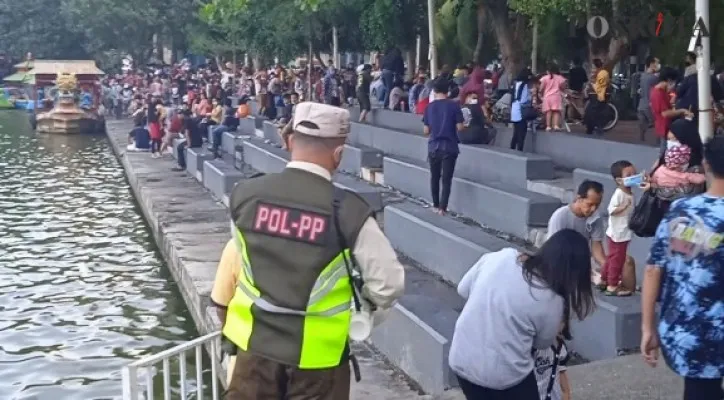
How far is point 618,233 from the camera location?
25.1ft

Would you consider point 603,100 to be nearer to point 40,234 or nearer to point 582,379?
point 40,234

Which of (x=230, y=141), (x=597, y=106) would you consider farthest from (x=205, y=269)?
(x=230, y=141)

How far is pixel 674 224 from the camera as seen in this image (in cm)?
386

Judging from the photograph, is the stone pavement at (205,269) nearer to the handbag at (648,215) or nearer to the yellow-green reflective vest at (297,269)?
the handbag at (648,215)

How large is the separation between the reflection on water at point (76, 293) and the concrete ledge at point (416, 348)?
9.37ft

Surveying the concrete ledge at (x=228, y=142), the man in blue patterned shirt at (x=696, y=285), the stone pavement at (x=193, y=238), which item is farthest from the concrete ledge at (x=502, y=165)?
the concrete ledge at (x=228, y=142)

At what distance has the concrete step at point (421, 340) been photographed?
21.4 feet

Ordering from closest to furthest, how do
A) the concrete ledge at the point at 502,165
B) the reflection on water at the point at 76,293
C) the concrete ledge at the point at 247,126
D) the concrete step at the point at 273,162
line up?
the reflection on water at the point at 76,293
the concrete ledge at the point at 502,165
the concrete step at the point at 273,162
the concrete ledge at the point at 247,126

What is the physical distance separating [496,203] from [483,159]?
2.20m

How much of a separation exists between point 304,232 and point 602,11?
1478 cm

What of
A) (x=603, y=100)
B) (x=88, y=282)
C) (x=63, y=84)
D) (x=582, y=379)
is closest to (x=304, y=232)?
(x=582, y=379)

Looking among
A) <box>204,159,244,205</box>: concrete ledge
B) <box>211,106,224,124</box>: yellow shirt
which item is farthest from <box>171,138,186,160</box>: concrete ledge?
<box>204,159,244,205</box>: concrete ledge

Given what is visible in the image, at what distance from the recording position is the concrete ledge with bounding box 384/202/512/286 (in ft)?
29.4

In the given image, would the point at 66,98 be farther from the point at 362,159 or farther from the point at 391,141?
the point at 362,159
